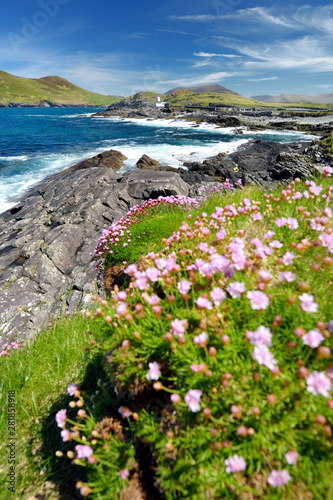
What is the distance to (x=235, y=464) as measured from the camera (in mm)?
1797

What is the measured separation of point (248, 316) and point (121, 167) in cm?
2815

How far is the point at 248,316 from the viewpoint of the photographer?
2.41 metres

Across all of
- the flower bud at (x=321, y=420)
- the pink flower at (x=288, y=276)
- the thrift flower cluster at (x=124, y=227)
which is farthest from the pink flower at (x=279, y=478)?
the thrift flower cluster at (x=124, y=227)

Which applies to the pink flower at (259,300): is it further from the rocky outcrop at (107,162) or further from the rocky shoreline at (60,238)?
the rocky outcrop at (107,162)

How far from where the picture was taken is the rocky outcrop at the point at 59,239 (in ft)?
28.5

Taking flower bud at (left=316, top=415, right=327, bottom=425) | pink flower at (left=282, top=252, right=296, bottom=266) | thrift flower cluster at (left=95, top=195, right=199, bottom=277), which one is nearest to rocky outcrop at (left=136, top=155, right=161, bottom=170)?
thrift flower cluster at (left=95, top=195, right=199, bottom=277)

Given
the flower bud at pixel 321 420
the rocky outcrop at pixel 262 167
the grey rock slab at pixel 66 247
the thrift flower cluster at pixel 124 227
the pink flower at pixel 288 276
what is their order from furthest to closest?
the rocky outcrop at pixel 262 167, the grey rock slab at pixel 66 247, the thrift flower cluster at pixel 124 227, the pink flower at pixel 288 276, the flower bud at pixel 321 420

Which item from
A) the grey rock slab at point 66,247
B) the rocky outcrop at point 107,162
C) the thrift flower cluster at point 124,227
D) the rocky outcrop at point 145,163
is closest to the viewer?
the thrift flower cluster at point 124,227

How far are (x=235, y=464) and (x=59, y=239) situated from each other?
11197 millimetres

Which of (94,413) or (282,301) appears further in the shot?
(94,413)

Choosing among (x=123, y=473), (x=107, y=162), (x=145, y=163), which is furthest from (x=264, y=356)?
(x=107, y=162)

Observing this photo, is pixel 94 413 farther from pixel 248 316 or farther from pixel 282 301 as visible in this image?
pixel 282 301

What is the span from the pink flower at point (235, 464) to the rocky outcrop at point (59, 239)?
288 inches

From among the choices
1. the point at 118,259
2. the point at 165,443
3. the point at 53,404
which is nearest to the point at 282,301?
the point at 165,443
